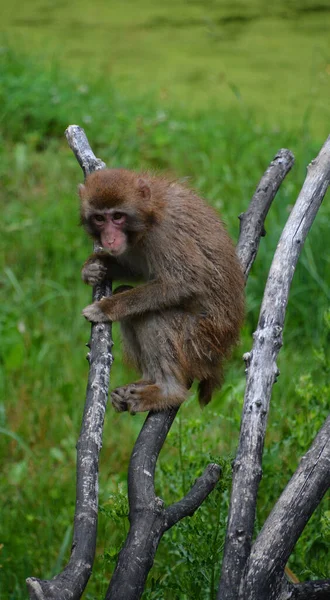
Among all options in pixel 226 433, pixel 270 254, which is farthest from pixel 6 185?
pixel 226 433

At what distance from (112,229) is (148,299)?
29cm

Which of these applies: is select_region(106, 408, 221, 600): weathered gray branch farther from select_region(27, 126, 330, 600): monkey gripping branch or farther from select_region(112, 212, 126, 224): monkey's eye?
select_region(112, 212, 126, 224): monkey's eye

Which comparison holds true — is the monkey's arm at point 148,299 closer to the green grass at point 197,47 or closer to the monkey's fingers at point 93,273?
the monkey's fingers at point 93,273

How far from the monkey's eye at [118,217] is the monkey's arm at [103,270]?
203 millimetres

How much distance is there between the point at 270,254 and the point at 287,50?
5091mm

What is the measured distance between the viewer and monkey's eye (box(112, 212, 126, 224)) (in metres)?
3.26

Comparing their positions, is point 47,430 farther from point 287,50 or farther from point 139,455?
point 287,50

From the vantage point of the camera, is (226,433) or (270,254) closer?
(226,433)

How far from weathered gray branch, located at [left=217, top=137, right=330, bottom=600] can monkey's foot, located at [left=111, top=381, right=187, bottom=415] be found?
0.51m

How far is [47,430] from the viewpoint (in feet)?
15.9

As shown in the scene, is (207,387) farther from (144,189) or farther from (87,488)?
(87,488)

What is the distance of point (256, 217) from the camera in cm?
328

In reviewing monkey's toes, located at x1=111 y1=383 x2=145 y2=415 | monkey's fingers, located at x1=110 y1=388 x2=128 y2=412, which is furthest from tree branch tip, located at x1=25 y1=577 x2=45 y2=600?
monkey's fingers, located at x1=110 y1=388 x2=128 y2=412

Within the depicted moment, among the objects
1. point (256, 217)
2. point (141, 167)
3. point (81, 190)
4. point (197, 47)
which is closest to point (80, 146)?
point (81, 190)
